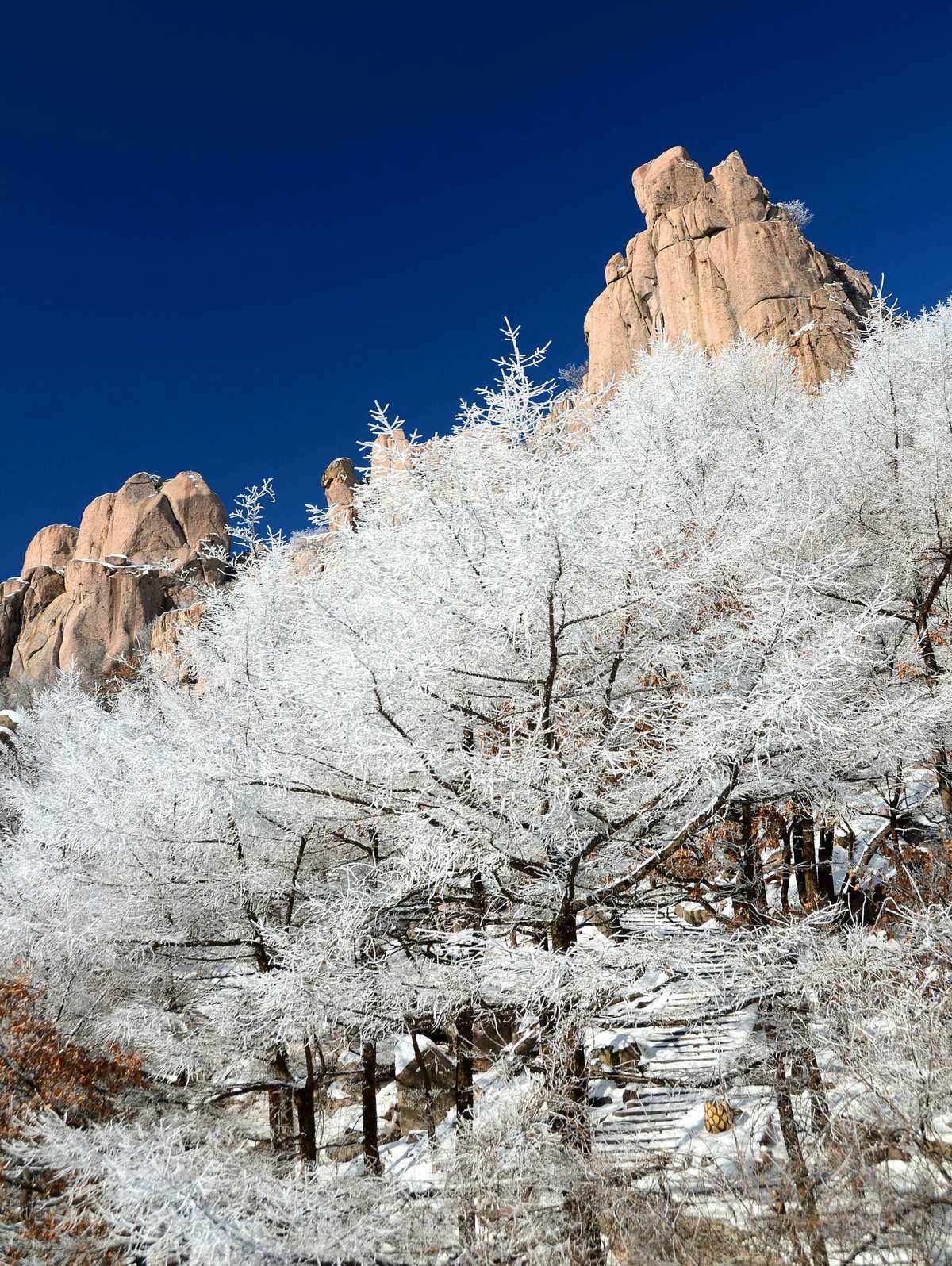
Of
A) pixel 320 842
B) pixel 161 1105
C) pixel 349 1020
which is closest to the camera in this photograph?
pixel 349 1020

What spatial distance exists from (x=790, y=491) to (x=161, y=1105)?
833 cm

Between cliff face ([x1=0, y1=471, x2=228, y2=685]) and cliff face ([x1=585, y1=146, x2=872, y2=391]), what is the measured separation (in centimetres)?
2014

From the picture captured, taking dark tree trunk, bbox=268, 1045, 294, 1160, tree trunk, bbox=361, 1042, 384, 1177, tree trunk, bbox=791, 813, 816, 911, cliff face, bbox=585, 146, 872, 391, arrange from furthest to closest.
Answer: cliff face, bbox=585, 146, 872, 391, tree trunk, bbox=791, 813, 816, 911, tree trunk, bbox=361, 1042, 384, 1177, dark tree trunk, bbox=268, 1045, 294, 1160

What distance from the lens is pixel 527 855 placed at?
16.0ft

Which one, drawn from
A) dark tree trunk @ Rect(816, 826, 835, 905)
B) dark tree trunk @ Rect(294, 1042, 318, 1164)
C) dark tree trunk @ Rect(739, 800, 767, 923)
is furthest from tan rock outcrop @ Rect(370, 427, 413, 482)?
dark tree trunk @ Rect(816, 826, 835, 905)

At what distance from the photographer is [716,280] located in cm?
3059

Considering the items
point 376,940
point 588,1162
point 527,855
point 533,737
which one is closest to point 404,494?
point 533,737

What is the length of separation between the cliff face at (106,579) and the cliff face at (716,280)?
20.1m

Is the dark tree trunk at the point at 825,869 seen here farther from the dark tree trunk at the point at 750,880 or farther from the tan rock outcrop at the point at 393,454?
the tan rock outcrop at the point at 393,454

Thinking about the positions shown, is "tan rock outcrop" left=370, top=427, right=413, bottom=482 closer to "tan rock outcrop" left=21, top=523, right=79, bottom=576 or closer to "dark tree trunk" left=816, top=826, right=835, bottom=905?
"dark tree trunk" left=816, top=826, right=835, bottom=905

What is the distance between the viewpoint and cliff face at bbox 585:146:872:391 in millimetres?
28266

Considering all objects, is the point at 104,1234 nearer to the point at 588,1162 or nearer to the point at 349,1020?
the point at 349,1020

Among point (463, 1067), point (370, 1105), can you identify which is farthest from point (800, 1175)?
point (370, 1105)

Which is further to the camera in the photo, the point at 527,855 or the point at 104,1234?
the point at 527,855
